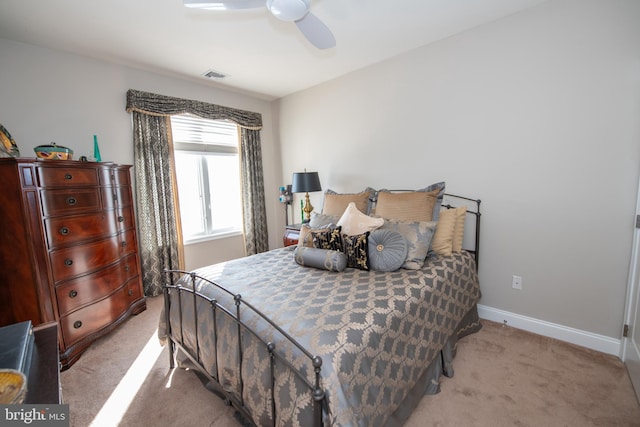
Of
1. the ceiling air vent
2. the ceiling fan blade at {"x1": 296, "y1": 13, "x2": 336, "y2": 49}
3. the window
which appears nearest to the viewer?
the ceiling fan blade at {"x1": 296, "y1": 13, "x2": 336, "y2": 49}

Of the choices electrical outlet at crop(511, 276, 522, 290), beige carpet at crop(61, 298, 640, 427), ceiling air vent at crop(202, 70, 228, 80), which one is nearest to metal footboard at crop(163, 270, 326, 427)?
beige carpet at crop(61, 298, 640, 427)

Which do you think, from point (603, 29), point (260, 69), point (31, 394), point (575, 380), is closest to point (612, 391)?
point (575, 380)

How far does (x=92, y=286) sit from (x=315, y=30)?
102 inches

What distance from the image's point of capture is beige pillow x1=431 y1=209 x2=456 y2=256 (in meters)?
2.28

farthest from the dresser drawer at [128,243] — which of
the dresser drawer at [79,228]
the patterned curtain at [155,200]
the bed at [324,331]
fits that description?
the bed at [324,331]

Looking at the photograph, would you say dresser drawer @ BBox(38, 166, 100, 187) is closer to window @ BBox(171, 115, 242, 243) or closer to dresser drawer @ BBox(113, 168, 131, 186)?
dresser drawer @ BBox(113, 168, 131, 186)

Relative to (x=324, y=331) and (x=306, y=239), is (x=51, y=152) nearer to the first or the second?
(x=306, y=239)

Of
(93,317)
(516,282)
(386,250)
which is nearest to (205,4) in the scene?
(386,250)

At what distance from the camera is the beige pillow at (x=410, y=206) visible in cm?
236

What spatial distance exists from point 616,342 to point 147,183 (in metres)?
4.40

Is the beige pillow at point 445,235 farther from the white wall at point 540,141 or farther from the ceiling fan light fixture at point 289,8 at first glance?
the ceiling fan light fixture at point 289,8

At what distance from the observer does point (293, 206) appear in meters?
4.37

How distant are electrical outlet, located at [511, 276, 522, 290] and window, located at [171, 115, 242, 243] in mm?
3358

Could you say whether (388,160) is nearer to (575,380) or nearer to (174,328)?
(575,380)
